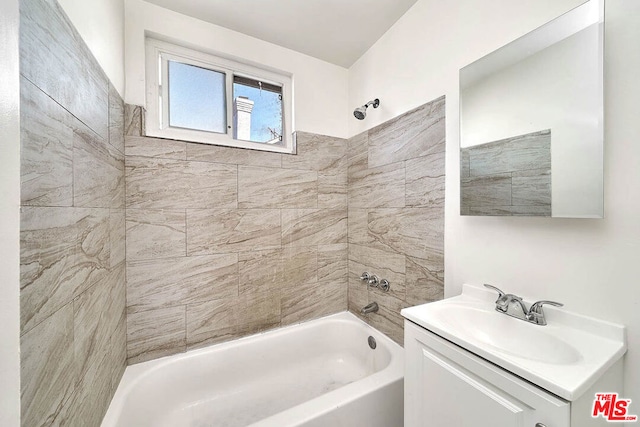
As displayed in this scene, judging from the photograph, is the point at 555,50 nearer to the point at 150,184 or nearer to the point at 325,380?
the point at 150,184

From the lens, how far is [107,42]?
1.11 metres

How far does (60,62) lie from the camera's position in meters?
0.72

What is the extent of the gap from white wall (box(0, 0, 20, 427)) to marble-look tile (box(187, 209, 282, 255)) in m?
1.04

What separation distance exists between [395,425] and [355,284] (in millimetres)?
942

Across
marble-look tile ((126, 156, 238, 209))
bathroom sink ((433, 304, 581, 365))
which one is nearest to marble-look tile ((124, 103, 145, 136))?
marble-look tile ((126, 156, 238, 209))

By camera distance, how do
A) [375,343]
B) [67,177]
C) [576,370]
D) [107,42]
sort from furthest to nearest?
[375,343] → [107,42] → [67,177] → [576,370]

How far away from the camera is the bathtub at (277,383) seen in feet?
3.76

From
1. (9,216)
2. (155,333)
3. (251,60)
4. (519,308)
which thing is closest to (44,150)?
(9,216)

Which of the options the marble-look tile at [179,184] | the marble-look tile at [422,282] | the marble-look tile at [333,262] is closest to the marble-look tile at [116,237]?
the marble-look tile at [179,184]

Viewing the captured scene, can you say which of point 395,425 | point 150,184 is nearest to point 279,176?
point 150,184

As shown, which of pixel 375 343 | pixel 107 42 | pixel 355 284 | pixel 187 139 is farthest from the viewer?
pixel 355 284

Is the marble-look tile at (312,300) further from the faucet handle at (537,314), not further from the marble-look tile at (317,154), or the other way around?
the faucet handle at (537,314)

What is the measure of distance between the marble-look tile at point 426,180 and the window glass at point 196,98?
4.50 ft

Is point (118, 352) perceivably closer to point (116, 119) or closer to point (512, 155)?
point (116, 119)
